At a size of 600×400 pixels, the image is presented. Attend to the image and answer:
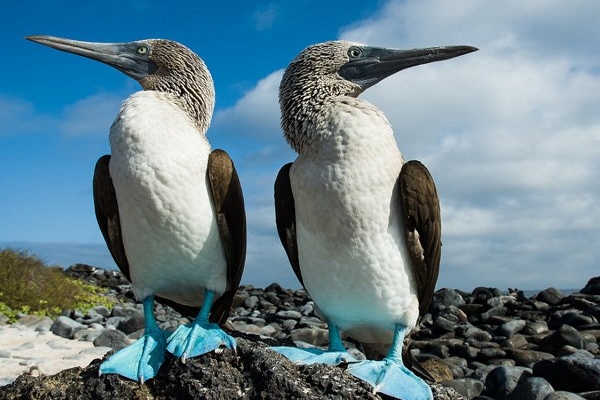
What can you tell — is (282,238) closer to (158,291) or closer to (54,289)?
(158,291)

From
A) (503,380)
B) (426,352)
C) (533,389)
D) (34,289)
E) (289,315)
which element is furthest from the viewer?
(34,289)

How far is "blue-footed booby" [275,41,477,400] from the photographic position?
3820 mm

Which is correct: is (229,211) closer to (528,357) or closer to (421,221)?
(421,221)

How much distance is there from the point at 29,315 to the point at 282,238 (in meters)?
9.60

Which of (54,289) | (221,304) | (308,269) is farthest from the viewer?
(54,289)

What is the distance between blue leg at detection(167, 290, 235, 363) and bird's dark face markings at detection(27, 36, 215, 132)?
153 centimetres

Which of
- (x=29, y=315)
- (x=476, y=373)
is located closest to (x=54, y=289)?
(x=29, y=315)

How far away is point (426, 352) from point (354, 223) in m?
5.57

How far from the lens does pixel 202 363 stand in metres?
3.68

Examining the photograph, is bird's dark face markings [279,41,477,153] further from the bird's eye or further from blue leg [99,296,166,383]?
blue leg [99,296,166,383]

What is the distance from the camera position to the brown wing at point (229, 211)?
428cm

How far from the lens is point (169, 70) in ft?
15.8

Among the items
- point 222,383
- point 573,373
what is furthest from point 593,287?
point 222,383

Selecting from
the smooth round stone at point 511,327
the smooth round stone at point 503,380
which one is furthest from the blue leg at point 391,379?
the smooth round stone at point 511,327
